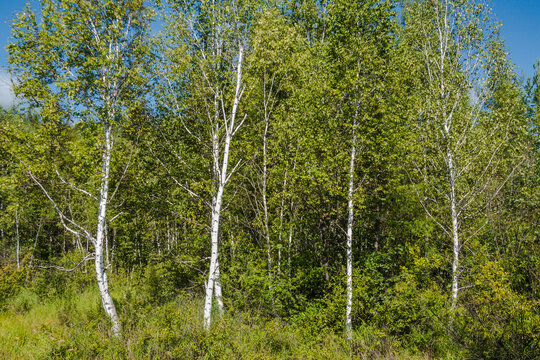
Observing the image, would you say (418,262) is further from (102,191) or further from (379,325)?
(102,191)

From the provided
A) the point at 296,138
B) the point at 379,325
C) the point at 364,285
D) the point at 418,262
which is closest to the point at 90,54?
the point at 296,138

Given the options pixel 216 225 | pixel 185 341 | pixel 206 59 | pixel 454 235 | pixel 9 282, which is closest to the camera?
pixel 185 341

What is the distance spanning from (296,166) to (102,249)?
6170 mm

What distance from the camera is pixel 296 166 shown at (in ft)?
29.1

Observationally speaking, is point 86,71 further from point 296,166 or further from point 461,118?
point 461,118

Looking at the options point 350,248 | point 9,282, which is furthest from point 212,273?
point 9,282

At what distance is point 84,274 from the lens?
14.2 m

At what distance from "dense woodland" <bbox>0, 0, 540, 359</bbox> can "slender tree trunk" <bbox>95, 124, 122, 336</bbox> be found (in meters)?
0.05

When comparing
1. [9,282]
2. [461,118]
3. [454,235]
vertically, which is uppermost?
[461,118]

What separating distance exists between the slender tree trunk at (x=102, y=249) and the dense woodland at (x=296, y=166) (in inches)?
1.9

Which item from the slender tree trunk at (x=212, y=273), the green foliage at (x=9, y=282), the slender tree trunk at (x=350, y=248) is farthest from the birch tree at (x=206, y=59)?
the green foliage at (x=9, y=282)

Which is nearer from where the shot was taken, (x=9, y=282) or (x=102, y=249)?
(x=102, y=249)

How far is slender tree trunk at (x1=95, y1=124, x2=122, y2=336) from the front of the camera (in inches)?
280

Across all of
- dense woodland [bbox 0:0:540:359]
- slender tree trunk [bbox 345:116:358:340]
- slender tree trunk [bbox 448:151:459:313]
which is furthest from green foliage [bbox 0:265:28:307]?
Answer: slender tree trunk [bbox 448:151:459:313]
